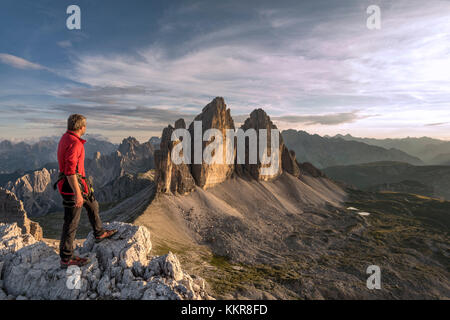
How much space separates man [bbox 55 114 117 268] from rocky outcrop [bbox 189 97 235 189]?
178 ft

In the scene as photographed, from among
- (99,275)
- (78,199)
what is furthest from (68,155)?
(99,275)

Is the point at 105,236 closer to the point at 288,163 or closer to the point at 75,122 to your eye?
the point at 75,122

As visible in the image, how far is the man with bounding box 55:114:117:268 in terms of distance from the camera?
318 inches

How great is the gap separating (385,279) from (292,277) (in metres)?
21.2

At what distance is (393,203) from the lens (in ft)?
372

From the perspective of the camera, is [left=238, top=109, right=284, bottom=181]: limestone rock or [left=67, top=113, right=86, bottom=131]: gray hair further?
[left=238, top=109, right=284, bottom=181]: limestone rock

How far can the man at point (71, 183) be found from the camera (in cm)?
809

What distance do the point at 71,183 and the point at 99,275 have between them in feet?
15.8

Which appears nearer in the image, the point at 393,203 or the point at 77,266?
the point at 77,266

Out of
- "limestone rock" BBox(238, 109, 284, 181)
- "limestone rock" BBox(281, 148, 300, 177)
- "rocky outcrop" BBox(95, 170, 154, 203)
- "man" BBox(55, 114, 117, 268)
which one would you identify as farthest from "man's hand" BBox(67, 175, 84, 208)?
"rocky outcrop" BBox(95, 170, 154, 203)

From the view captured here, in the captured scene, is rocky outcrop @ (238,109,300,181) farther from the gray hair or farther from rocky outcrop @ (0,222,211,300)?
the gray hair

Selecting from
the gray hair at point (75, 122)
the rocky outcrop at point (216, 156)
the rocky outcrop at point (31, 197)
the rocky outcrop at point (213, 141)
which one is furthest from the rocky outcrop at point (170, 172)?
the rocky outcrop at point (31, 197)

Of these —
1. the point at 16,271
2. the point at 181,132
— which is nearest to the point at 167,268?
the point at 16,271
